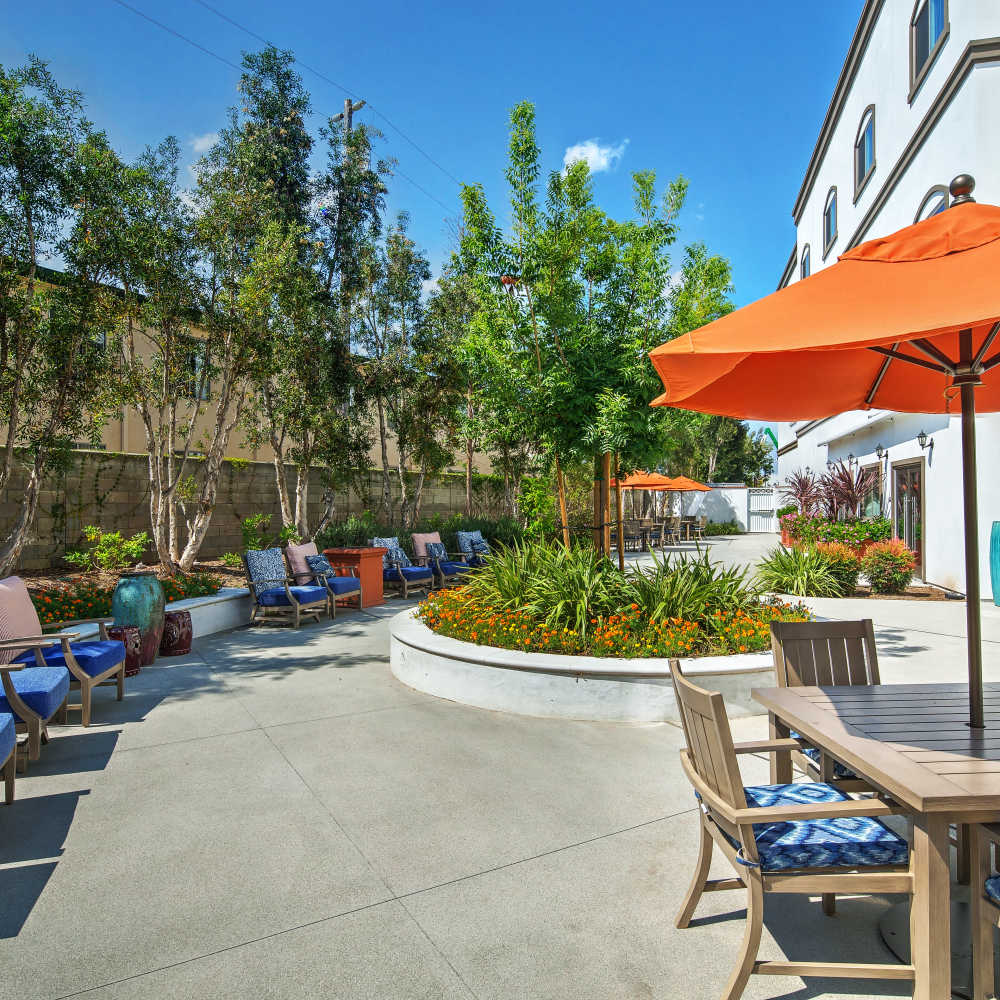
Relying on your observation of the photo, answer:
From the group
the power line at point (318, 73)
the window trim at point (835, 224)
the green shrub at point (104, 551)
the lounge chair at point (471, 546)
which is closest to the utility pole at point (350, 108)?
the power line at point (318, 73)

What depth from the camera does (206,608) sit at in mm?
8094

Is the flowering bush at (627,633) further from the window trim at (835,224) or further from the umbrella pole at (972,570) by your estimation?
the window trim at (835,224)

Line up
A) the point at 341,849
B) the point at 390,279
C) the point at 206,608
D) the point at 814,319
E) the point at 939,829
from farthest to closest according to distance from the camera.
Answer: the point at 390,279 < the point at 206,608 < the point at 341,849 < the point at 814,319 < the point at 939,829

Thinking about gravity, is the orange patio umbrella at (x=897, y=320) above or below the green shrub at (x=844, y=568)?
above

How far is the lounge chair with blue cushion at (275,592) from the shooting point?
28.0 feet

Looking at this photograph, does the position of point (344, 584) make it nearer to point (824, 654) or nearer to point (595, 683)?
point (595, 683)

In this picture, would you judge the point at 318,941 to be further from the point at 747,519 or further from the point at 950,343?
the point at 747,519

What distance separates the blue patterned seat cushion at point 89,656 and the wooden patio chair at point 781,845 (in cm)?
435

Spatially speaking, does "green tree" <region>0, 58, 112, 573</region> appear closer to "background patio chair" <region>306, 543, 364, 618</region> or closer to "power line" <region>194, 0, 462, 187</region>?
"background patio chair" <region>306, 543, 364, 618</region>

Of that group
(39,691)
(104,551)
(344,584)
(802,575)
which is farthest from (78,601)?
(802,575)

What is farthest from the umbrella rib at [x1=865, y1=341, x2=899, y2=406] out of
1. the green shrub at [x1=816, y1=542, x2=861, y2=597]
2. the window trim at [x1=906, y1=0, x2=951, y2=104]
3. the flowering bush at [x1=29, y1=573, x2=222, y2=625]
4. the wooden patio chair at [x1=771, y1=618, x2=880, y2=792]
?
the window trim at [x1=906, y1=0, x2=951, y2=104]

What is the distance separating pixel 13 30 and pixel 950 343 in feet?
31.6

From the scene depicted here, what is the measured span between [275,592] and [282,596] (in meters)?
0.10

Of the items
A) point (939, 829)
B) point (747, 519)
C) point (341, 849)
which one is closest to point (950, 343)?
point (939, 829)
